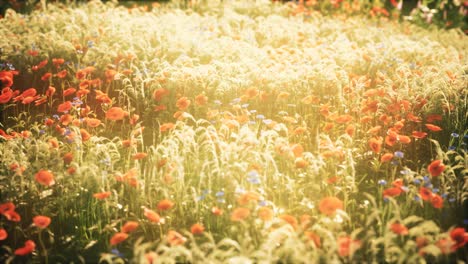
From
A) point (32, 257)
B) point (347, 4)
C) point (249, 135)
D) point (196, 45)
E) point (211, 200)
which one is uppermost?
point (347, 4)

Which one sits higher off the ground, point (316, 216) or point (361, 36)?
point (361, 36)

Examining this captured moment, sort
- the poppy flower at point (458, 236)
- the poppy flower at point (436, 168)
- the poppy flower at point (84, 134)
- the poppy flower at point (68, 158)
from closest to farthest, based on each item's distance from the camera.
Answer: the poppy flower at point (458, 236), the poppy flower at point (436, 168), the poppy flower at point (68, 158), the poppy flower at point (84, 134)

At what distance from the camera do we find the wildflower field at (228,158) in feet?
7.90

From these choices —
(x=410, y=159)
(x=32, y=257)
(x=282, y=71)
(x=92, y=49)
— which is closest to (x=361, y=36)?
(x=282, y=71)

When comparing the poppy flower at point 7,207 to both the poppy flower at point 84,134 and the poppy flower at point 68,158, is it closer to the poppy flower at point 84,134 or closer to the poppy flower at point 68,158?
the poppy flower at point 68,158

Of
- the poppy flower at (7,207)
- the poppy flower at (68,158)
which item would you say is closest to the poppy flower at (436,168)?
the poppy flower at (68,158)

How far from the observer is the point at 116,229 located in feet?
8.76

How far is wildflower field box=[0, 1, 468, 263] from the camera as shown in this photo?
241cm

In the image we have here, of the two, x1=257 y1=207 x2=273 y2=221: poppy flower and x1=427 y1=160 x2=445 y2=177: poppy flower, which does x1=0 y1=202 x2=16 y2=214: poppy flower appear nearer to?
x1=257 y1=207 x2=273 y2=221: poppy flower

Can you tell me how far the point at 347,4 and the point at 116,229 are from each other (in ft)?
25.6

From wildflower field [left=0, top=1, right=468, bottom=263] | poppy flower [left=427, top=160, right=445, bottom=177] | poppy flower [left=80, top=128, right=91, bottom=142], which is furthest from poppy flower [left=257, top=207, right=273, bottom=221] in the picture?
poppy flower [left=80, top=128, right=91, bottom=142]

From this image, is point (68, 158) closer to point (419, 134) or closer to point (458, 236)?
point (458, 236)

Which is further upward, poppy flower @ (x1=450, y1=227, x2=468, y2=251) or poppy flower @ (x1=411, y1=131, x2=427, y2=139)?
poppy flower @ (x1=411, y1=131, x2=427, y2=139)

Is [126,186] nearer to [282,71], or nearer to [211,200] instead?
[211,200]
